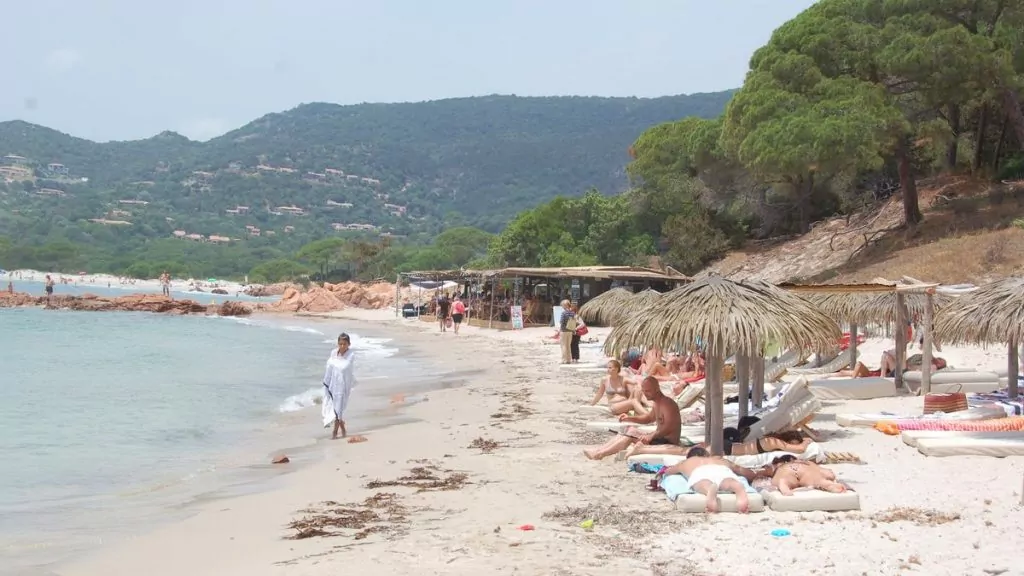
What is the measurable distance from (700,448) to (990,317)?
121 inches

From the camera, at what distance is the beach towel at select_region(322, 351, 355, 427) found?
34.2 ft

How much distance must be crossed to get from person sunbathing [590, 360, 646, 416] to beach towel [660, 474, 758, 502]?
150 inches

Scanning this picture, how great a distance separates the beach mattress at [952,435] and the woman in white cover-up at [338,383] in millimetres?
5540

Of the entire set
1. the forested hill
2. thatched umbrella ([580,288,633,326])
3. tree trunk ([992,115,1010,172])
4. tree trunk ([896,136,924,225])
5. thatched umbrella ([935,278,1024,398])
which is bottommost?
thatched umbrella ([580,288,633,326])

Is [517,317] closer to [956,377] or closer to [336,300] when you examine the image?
[956,377]

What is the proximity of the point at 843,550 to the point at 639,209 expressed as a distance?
3262 centimetres

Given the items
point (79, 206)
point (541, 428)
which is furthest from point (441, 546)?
point (79, 206)

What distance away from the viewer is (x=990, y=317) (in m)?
8.53

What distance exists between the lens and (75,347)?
26891 mm

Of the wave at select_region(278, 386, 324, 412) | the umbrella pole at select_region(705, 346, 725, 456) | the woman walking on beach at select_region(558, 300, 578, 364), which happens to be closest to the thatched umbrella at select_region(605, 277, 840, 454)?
the umbrella pole at select_region(705, 346, 725, 456)

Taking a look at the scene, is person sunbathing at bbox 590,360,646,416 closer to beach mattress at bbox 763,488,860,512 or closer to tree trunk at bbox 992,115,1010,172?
beach mattress at bbox 763,488,860,512

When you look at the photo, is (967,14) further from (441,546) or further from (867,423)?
(441,546)

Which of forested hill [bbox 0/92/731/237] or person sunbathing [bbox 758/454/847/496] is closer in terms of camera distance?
person sunbathing [bbox 758/454/847/496]

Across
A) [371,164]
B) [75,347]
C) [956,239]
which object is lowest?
[75,347]
